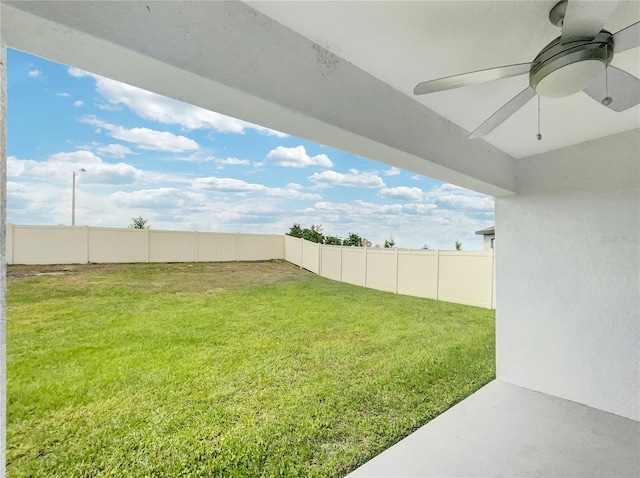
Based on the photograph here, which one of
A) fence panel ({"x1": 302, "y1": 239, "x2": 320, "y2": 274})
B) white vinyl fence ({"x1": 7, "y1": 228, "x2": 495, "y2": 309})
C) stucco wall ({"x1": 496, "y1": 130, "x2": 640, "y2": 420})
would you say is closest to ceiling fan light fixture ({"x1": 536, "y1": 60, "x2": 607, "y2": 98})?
stucco wall ({"x1": 496, "y1": 130, "x2": 640, "y2": 420})

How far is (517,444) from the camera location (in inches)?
70.7

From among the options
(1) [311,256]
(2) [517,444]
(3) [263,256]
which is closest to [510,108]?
(2) [517,444]

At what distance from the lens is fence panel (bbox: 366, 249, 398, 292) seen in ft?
22.3

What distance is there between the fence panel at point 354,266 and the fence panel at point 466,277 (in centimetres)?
189

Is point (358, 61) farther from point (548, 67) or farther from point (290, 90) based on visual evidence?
point (548, 67)

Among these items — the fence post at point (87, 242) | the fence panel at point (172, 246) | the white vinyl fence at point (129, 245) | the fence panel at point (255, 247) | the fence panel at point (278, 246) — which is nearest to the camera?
the white vinyl fence at point (129, 245)

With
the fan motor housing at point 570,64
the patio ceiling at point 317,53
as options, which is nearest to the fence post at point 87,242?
the patio ceiling at point 317,53

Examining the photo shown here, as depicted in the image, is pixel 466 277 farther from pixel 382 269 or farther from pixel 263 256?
pixel 263 256

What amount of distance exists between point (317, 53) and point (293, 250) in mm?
8572

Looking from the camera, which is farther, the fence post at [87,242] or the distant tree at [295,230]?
the distant tree at [295,230]

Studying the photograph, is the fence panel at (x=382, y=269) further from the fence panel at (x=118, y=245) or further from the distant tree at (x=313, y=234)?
the fence panel at (x=118, y=245)

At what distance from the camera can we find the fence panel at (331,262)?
26.3 feet

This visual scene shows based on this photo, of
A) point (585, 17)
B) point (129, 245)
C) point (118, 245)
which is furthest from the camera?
point (129, 245)

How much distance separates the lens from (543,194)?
2.40m
